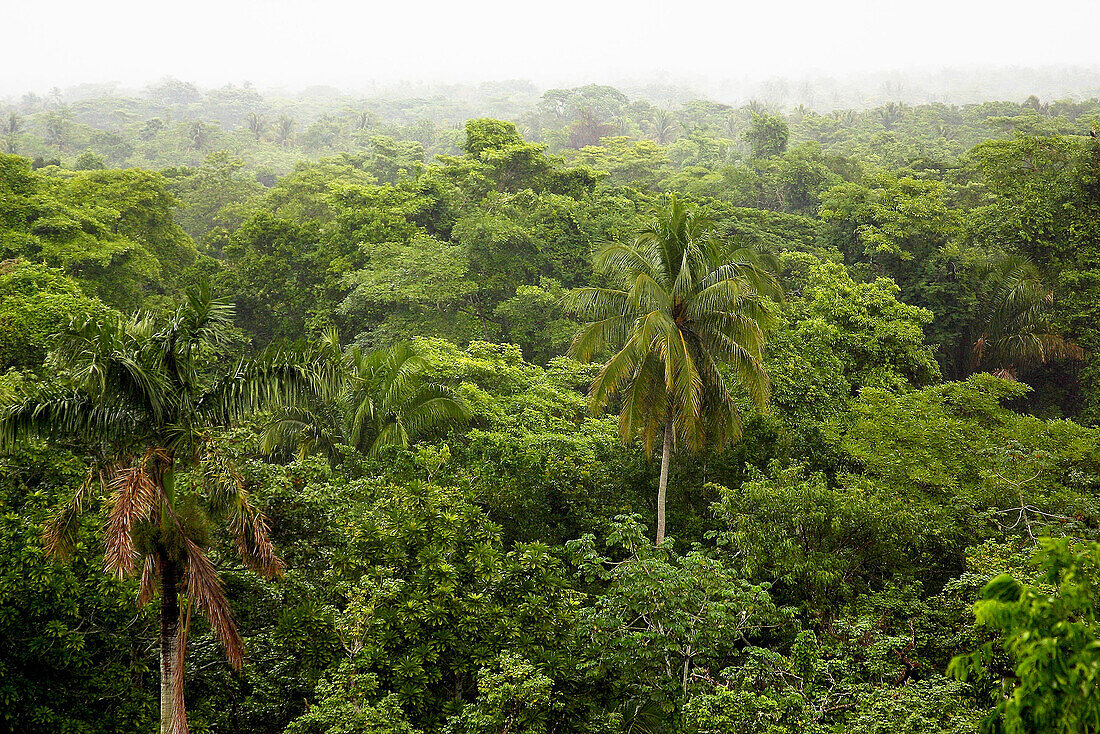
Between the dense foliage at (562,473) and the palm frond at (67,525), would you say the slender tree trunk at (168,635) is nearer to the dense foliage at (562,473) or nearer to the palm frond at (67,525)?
the dense foliage at (562,473)

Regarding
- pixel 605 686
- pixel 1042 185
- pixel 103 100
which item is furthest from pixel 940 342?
pixel 103 100

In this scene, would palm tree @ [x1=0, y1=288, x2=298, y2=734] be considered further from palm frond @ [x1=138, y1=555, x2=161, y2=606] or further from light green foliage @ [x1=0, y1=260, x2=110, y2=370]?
light green foliage @ [x1=0, y1=260, x2=110, y2=370]

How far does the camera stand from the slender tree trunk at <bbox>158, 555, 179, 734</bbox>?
6688 mm

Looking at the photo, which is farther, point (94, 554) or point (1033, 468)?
point (1033, 468)

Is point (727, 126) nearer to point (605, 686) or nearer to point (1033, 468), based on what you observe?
point (1033, 468)

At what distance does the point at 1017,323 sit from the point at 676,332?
47.3ft

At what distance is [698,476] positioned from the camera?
1394cm

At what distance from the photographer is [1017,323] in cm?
1939

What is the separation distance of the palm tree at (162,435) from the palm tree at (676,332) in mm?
6515

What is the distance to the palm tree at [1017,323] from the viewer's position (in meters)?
18.6

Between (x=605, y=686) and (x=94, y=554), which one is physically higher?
(x=94, y=554)

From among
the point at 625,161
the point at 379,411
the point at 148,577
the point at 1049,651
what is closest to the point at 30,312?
the point at 379,411

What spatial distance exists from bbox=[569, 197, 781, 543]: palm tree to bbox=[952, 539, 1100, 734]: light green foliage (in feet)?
24.1

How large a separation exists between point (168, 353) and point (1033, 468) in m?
13.3
